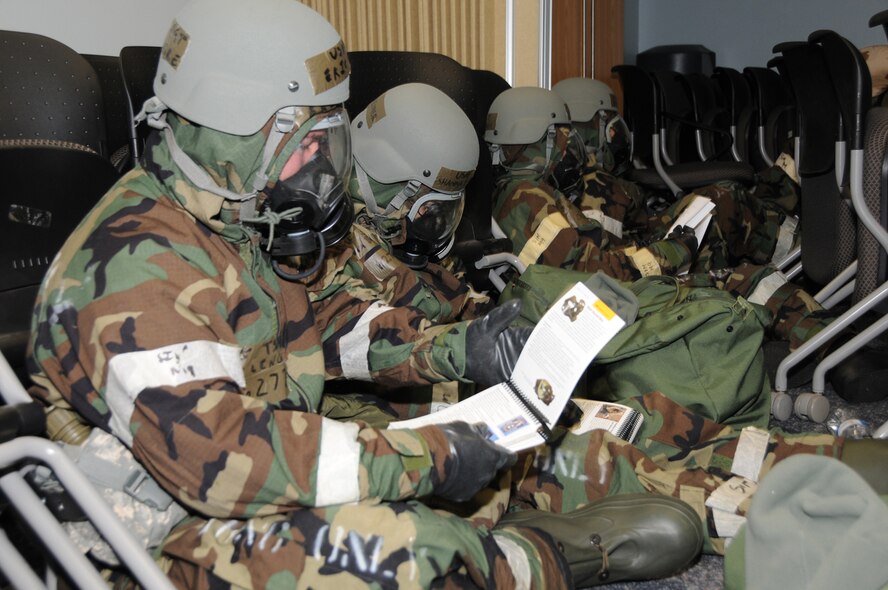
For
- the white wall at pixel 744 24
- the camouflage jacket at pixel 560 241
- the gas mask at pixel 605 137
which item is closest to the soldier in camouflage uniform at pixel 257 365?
the camouflage jacket at pixel 560 241

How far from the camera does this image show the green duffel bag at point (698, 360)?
1919 mm

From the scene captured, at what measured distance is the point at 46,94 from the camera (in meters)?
1.50

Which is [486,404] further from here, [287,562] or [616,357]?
[616,357]

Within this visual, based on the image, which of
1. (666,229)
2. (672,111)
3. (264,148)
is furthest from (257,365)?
(672,111)

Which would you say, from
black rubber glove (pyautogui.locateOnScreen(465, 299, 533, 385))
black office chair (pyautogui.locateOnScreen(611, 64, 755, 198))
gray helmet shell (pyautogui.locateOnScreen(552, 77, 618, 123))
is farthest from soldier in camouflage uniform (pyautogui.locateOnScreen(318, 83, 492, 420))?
black office chair (pyautogui.locateOnScreen(611, 64, 755, 198))

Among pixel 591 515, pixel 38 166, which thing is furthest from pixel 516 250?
pixel 38 166

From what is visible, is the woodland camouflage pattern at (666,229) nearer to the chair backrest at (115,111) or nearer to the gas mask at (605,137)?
the gas mask at (605,137)

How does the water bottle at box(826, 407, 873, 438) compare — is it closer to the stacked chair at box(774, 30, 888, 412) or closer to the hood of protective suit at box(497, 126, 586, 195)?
the stacked chair at box(774, 30, 888, 412)

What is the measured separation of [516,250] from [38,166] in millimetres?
1778

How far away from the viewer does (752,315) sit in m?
2.00

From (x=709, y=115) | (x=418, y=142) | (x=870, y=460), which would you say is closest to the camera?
(x=870, y=460)

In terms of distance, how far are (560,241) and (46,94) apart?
1738 millimetres

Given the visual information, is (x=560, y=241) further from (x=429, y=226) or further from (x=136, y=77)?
(x=136, y=77)

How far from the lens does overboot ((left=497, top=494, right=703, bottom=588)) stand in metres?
1.46
